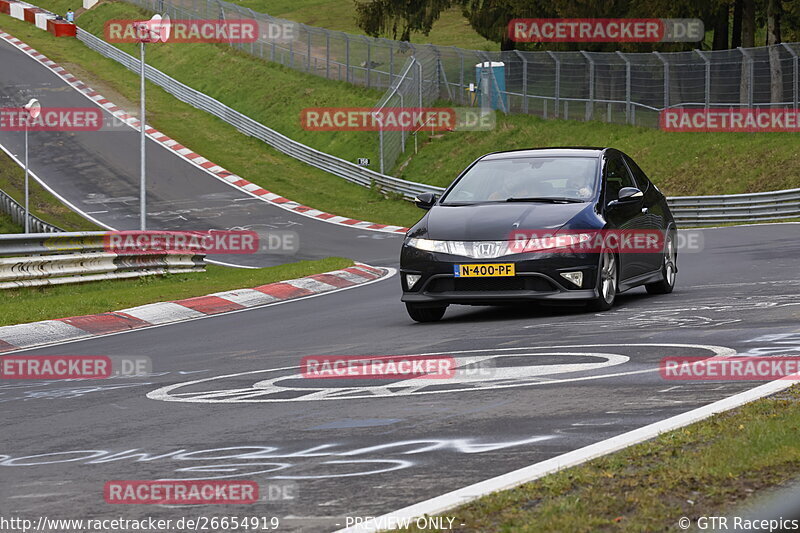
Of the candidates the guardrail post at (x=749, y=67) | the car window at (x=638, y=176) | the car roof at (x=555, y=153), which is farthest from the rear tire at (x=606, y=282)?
the guardrail post at (x=749, y=67)

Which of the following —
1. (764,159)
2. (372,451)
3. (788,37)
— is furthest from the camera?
(788,37)

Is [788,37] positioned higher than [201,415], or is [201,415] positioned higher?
[788,37]

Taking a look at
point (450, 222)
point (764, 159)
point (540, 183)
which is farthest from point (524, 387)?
point (764, 159)

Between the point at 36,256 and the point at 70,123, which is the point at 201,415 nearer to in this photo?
the point at 36,256

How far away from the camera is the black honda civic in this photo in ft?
→ 37.7

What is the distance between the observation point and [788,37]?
43.6 meters

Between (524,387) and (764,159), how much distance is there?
2820 centimetres
